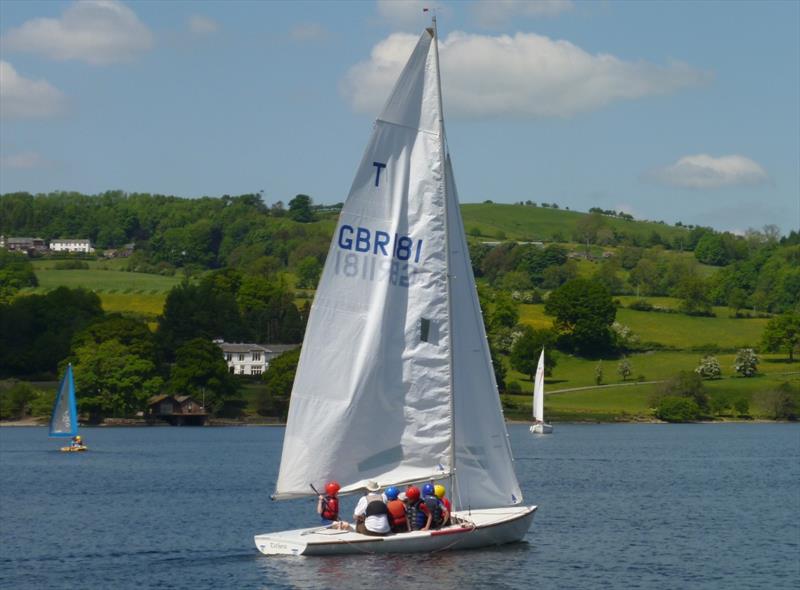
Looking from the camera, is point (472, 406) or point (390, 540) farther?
point (472, 406)

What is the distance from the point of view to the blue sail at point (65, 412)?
112m

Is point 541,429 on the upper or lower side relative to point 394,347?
lower

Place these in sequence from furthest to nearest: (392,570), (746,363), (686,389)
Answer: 1. (746,363)
2. (686,389)
3. (392,570)

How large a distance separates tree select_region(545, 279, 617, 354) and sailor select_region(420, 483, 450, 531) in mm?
148956

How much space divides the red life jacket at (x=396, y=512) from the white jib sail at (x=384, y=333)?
79cm

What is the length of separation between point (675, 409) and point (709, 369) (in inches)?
533

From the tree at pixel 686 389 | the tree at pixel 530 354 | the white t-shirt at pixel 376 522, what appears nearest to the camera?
the white t-shirt at pixel 376 522

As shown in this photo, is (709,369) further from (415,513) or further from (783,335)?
(415,513)

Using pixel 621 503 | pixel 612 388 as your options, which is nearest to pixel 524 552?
pixel 621 503

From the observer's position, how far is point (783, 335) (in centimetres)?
18338

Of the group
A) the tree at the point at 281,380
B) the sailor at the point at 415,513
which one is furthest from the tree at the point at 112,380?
the sailor at the point at 415,513

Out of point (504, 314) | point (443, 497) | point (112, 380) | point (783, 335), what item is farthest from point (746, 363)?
point (443, 497)

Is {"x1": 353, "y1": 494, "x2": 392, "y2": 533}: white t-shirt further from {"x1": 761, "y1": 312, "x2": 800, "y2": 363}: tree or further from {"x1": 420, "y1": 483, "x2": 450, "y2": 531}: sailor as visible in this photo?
{"x1": 761, "y1": 312, "x2": 800, "y2": 363}: tree

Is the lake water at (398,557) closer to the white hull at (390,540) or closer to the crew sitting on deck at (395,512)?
the white hull at (390,540)
